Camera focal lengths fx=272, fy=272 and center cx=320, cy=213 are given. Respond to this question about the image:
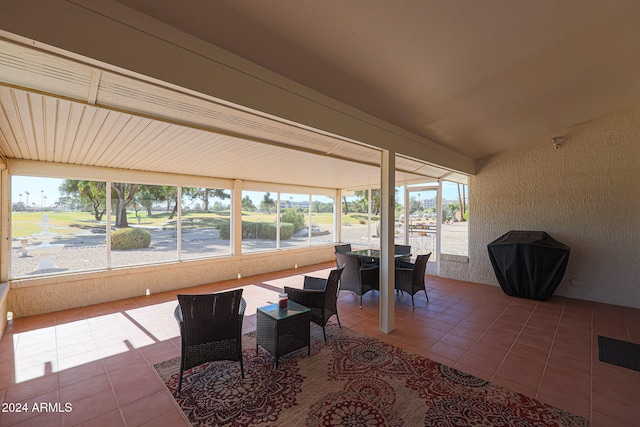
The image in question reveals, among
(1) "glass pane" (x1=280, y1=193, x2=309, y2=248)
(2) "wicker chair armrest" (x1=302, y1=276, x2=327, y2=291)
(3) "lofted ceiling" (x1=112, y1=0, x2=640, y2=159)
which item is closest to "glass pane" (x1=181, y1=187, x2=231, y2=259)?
(1) "glass pane" (x1=280, y1=193, x2=309, y2=248)

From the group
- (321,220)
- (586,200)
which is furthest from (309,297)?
(321,220)

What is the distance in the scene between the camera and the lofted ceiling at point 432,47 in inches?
75.6

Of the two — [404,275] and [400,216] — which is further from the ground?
[400,216]

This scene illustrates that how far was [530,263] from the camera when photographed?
530cm

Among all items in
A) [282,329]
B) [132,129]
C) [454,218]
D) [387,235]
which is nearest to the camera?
[282,329]

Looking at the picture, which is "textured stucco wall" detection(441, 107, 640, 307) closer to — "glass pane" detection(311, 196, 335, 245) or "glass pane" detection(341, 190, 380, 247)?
"glass pane" detection(341, 190, 380, 247)

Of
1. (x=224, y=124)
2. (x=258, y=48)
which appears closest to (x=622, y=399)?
(x=258, y=48)

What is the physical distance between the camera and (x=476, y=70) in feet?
9.36

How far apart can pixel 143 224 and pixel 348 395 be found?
18.5 feet

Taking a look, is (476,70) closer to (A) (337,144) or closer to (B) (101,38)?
(A) (337,144)

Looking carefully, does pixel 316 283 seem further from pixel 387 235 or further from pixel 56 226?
pixel 56 226

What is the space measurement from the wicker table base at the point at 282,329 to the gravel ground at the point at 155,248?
4.14m

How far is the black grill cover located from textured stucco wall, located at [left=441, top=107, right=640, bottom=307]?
501 millimetres

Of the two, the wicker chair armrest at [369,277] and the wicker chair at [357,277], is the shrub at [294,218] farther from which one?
the wicker chair armrest at [369,277]
